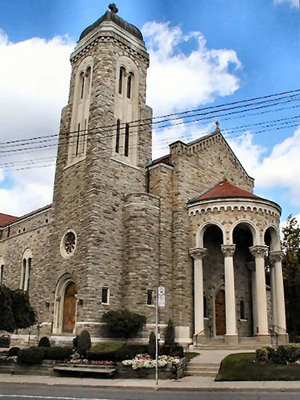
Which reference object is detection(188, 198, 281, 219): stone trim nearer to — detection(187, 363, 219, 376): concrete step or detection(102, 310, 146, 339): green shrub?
detection(102, 310, 146, 339): green shrub

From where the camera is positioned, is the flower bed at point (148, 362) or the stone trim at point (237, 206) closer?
the flower bed at point (148, 362)

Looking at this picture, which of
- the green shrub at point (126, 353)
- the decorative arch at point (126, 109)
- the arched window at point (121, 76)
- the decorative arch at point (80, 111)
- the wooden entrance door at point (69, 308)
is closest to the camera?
the green shrub at point (126, 353)

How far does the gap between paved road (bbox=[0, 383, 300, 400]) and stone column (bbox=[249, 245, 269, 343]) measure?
40.5 ft

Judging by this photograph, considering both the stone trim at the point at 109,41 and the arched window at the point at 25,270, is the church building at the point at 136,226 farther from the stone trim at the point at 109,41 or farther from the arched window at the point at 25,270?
the arched window at the point at 25,270

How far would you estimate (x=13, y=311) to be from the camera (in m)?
20.8

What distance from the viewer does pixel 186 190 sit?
96.7 feet

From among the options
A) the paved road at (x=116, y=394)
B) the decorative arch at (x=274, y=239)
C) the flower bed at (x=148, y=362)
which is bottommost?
the paved road at (x=116, y=394)

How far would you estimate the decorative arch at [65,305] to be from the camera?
85.7 ft

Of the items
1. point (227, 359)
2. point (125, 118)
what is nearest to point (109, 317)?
point (227, 359)

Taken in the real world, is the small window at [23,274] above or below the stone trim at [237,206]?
below

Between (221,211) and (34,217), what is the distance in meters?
16.7

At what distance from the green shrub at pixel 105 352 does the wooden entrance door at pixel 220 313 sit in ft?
35.2

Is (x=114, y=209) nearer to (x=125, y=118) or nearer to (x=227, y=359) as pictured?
(x=125, y=118)

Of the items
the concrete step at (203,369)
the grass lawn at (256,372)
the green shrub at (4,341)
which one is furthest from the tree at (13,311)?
the green shrub at (4,341)
